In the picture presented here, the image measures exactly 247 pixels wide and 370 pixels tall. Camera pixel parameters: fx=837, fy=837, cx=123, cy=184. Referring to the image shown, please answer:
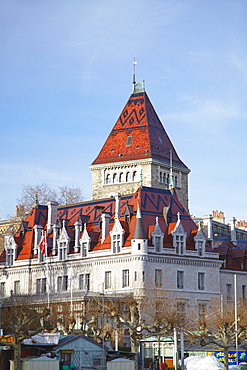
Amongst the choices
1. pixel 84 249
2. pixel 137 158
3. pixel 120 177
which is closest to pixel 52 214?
pixel 84 249

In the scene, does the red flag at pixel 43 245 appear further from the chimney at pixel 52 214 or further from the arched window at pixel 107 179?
the arched window at pixel 107 179

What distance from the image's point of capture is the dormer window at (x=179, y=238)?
86.9m

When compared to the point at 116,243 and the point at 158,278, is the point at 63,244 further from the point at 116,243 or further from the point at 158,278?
the point at 158,278

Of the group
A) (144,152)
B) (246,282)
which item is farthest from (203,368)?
(144,152)

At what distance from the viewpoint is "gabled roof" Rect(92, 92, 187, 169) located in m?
123

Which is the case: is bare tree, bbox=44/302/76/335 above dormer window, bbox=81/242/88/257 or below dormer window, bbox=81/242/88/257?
below

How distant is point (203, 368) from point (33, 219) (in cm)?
4286

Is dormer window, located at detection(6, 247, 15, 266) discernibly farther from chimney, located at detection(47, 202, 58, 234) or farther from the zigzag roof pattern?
chimney, located at detection(47, 202, 58, 234)

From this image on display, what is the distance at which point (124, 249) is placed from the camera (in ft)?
281

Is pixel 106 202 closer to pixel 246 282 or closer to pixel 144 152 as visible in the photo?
pixel 246 282

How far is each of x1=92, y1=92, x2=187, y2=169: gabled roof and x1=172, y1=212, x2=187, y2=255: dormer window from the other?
34157 millimetres

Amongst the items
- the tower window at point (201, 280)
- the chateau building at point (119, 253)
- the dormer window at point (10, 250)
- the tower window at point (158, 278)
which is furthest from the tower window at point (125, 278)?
the dormer window at point (10, 250)

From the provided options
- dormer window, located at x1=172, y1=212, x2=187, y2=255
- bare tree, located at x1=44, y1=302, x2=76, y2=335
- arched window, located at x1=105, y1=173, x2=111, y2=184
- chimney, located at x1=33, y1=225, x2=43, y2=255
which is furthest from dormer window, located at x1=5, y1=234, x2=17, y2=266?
arched window, located at x1=105, y1=173, x2=111, y2=184

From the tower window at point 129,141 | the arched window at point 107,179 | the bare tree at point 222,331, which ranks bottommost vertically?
the bare tree at point 222,331
